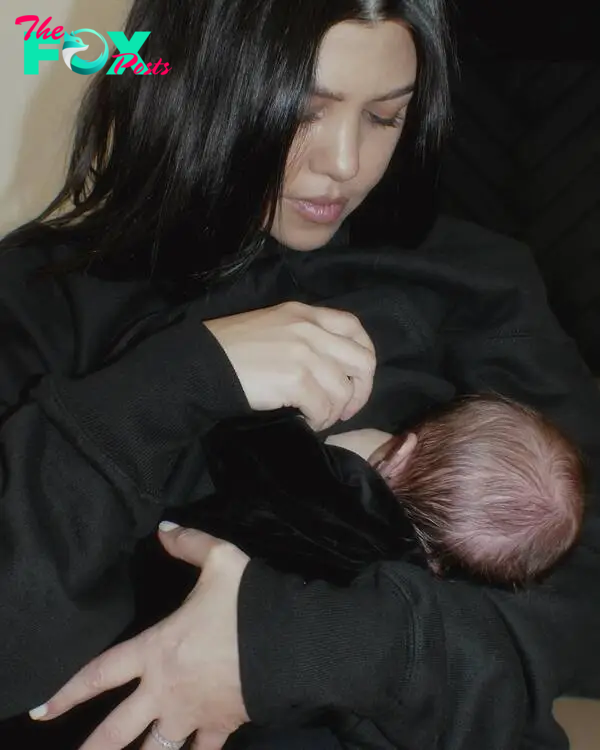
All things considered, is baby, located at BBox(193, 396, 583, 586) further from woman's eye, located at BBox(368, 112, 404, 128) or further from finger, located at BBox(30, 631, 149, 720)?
woman's eye, located at BBox(368, 112, 404, 128)

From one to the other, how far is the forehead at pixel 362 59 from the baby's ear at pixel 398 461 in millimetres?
398

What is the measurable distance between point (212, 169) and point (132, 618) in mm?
487

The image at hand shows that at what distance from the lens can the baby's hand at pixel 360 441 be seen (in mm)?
1017

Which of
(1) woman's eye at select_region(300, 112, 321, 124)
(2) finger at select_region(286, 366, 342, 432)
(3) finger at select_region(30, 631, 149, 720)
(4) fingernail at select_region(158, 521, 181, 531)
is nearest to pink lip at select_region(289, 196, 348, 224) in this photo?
(1) woman's eye at select_region(300, 112, 321, 124)

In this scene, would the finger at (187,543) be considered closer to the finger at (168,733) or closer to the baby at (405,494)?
the baby at (405,494)

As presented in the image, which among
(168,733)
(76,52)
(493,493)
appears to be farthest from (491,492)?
(76,52)

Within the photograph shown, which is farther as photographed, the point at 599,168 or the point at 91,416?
the point at 599,168

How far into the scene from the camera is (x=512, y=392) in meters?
1.16

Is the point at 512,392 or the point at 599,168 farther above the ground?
the point at 599,168

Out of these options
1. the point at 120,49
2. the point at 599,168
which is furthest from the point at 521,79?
the point at 120,49

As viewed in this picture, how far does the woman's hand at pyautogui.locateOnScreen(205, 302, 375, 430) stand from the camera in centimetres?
86

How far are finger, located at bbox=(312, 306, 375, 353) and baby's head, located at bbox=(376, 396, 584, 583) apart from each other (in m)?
0.14

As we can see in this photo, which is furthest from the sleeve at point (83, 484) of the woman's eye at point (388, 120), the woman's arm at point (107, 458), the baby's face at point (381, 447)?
the woman's eye at point (388, 120)

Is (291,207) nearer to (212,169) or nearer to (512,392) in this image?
(212,169)
